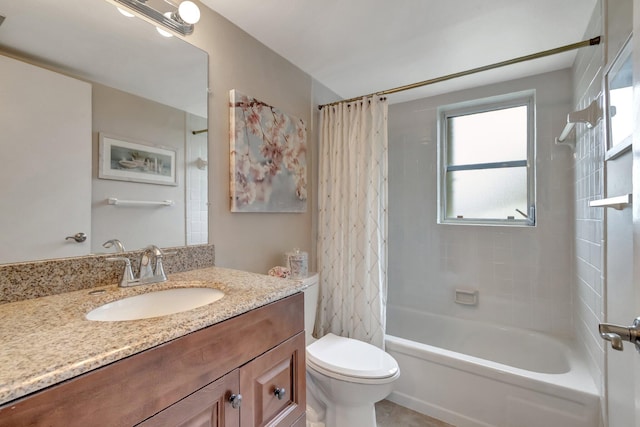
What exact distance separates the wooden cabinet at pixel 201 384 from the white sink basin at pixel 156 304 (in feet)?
0.89

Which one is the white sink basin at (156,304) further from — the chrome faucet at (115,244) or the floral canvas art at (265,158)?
the floral canvas art at (265,158)

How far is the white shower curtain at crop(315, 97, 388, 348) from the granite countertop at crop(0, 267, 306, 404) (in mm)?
975

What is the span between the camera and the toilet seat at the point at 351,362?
1.36m

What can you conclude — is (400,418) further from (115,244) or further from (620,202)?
(115,244)

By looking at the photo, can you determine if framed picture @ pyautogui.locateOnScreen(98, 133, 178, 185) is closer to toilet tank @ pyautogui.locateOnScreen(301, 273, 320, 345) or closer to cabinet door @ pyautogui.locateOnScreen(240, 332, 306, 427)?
cabinet door @ pyautogui.locateOnScreen(240, 332, 306, 427)

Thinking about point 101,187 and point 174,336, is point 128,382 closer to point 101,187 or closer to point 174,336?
point 174,336

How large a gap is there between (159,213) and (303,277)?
0.89 m

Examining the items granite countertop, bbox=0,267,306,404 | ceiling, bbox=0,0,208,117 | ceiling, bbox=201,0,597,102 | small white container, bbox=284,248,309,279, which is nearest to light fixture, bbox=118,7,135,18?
ceiling, bbox=0,0,208,117

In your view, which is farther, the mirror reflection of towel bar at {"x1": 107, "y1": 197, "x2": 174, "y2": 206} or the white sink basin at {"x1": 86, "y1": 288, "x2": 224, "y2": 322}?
the mirror reflection of towel bar at {"x1": 107, "y1": 197, "x2": 174, "y2": 206}

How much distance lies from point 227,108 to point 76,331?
1170 millimetres

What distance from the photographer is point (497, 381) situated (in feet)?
4.96

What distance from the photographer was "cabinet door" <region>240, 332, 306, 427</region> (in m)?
0.82

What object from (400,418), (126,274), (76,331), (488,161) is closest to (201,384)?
(76,331)

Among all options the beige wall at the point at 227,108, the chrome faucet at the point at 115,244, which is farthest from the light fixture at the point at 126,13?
the chrome faucet at the point at 115,244
